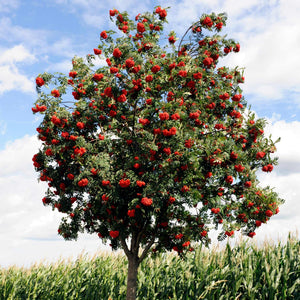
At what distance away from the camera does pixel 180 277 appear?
1315cm

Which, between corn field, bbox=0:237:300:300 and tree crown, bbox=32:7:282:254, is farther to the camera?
corn field, bbox=0:237:300:300

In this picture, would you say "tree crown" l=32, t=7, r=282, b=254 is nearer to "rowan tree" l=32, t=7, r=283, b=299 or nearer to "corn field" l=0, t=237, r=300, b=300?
"rowan tree" l=32, t=7, r=283, b=299

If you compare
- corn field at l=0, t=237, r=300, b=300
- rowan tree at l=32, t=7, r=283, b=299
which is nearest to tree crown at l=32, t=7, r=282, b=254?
rowan tree at l=32, t=7, r=283, b=299

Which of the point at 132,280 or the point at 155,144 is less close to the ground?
the point at 155,144

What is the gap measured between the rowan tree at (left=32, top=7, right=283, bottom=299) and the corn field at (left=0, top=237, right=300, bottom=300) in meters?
1.75

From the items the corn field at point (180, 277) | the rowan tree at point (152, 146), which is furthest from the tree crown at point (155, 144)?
the corn field at point (180, 277)

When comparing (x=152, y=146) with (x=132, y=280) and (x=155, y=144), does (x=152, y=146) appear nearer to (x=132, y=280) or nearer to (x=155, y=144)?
(x=155, y=144)

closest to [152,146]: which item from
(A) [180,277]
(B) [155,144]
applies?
(B) [155,144]

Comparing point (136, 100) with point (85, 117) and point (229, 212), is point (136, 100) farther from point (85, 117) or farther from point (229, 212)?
point (229, 212)

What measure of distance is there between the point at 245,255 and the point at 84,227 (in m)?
5.68

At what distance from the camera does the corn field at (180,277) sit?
37.6 ft

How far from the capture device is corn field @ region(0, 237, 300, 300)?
1145cm

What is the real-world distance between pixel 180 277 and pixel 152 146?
718 cm

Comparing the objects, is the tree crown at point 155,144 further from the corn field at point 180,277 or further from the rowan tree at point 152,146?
the corn field at point 180,277
